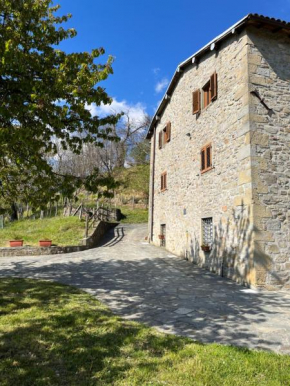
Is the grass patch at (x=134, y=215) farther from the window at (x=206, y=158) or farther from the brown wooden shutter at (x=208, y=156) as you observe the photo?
the brown wooden shutter at (x=208, y=156)

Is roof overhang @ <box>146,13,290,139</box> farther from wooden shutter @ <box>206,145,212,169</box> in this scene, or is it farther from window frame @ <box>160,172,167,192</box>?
window frame @ <box>160,172,167,192</box>

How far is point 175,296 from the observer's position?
266 inches

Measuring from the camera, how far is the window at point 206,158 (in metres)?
10.9

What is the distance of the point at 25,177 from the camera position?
9.18 m

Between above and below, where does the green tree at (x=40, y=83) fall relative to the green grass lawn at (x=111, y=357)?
above

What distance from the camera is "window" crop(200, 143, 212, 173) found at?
35.7 ft

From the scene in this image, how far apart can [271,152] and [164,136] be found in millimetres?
9323

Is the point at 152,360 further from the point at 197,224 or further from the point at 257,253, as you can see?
the point at 197,224

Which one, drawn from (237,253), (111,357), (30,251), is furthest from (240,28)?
(30,251)

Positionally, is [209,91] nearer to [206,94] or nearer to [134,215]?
[206,94]

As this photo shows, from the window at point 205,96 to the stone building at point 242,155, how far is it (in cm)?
4

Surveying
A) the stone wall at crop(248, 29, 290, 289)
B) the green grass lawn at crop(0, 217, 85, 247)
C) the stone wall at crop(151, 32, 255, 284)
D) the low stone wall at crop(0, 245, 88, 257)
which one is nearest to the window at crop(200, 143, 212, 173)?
the stone wall at crop(151, 32, 255, 284)

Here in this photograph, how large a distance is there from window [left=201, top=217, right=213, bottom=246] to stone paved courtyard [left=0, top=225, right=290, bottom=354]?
113 cm

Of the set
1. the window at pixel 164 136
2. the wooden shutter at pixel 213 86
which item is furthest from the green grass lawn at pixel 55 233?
the wooden shutter at pixel 213 86
